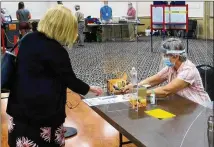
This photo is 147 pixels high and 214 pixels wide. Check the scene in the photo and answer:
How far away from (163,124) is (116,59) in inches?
239

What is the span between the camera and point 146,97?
240cm

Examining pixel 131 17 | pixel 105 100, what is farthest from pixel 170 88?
pixel 131 17

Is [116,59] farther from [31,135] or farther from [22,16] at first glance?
[31,135]

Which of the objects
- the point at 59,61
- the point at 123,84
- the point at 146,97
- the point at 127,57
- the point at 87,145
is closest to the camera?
the point at 59,61

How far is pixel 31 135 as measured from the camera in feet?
5.79

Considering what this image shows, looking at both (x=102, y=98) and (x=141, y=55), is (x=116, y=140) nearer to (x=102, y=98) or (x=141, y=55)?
(x=102, y=98)

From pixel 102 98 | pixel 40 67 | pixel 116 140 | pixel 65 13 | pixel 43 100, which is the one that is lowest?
pixel 116 140

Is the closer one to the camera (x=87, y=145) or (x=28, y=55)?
(x=28, y=55)

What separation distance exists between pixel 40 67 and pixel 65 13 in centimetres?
28

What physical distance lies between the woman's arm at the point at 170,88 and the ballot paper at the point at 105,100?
204mm

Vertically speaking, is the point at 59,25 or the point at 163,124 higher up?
the point at 59,25

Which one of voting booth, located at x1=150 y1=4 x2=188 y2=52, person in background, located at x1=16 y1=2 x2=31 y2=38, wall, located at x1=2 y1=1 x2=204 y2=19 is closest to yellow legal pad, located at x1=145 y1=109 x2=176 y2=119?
voting booth, located at x1=150 y1=4 x2=188 y2=52

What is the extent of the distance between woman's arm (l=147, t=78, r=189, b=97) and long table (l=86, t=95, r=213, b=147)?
6cm

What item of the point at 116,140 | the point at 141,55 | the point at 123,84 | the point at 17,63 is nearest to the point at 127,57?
the point at 141,55
